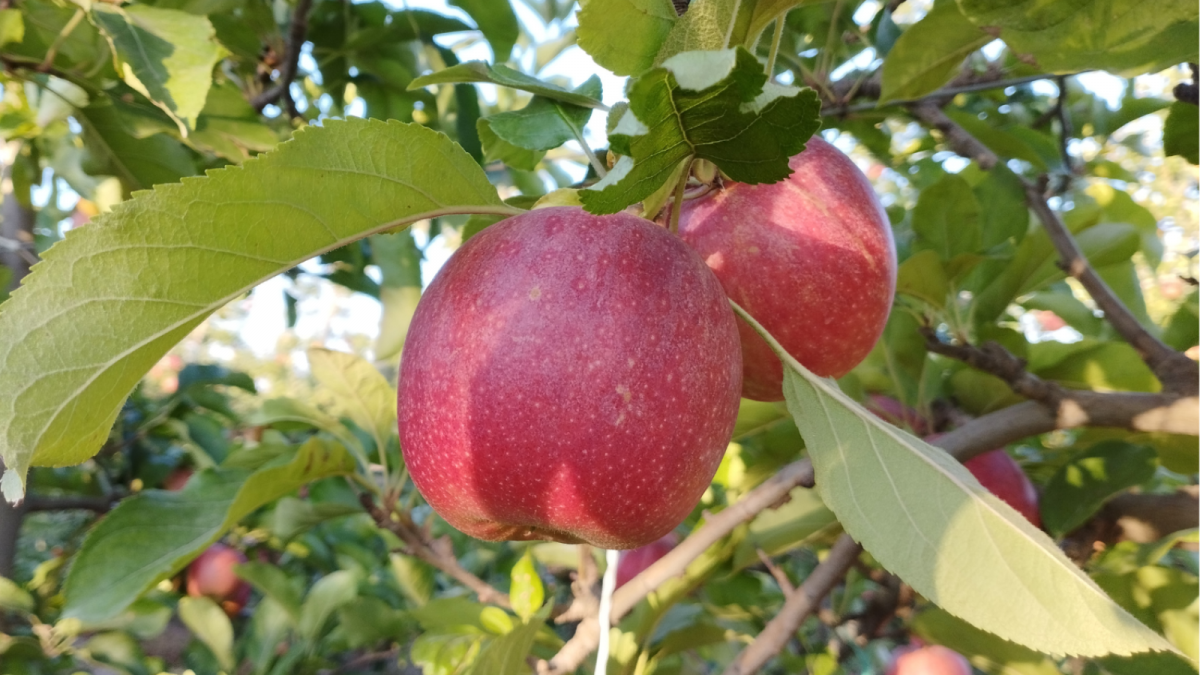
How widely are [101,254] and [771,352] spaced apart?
506 millimetres

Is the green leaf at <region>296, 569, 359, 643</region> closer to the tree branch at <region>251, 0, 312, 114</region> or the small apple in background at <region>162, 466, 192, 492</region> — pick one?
the small apple in background at <region>162, 466, 192, 492</region>

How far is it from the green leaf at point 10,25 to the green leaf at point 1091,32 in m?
1.20

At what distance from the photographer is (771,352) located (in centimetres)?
69

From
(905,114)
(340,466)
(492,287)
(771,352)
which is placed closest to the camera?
(492,287)

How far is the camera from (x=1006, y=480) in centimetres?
122

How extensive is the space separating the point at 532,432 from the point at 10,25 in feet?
3.55

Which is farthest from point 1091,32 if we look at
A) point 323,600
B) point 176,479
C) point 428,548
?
point 176,479

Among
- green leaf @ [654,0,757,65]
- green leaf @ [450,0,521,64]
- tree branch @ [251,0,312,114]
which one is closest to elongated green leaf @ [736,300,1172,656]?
green leaf @ [654,0,757,65]

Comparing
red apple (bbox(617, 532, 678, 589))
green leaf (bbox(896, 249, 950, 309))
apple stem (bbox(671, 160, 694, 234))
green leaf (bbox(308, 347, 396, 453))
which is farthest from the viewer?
red apple (bbox(617, 532, 678, 589))

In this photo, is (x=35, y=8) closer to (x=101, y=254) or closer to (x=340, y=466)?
(x=340, y=466)

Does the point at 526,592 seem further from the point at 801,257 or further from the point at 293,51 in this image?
the point at 293,51

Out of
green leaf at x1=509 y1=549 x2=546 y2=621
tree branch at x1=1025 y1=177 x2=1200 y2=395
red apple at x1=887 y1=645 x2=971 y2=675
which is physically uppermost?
tree branch at x1=1025 y1=177 x2=1200 y2=395

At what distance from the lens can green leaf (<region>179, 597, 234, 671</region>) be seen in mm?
1484

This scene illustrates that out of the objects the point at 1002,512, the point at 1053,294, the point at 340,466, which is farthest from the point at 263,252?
the point at 1053,294
